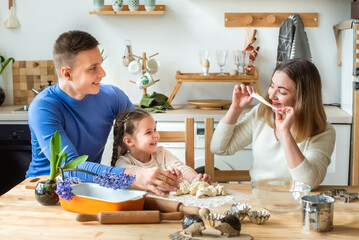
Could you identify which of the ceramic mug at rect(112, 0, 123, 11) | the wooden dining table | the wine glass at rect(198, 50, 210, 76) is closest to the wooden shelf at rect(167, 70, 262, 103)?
the wine glass at rect(198, 50, 210, 76)

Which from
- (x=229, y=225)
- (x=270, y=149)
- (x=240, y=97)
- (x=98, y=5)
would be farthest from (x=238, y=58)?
(x=229, y=225)

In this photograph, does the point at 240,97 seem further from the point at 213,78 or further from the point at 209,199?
the point at 213,78

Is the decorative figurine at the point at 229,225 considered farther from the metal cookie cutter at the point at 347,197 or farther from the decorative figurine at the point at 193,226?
the metal cookie cutter at the point at 347,197

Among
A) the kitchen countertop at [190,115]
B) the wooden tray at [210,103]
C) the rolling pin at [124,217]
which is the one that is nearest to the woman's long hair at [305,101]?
the rolling pin at [124,217]

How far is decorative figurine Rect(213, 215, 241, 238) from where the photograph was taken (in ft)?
4.55

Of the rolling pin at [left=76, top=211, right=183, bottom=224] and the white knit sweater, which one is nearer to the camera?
the rolling pin at [left=76, top=211, right=183, bottom=224]

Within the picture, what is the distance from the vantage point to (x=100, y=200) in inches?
62.3

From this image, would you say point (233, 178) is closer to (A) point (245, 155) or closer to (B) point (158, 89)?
(A) point (245, 155)

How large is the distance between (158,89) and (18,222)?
2.54m

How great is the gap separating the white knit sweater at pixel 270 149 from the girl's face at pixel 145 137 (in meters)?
0.29

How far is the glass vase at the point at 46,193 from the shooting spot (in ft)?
5.56

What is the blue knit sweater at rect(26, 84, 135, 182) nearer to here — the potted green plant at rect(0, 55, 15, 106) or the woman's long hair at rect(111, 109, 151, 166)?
the woman's long hair at rect(111, 109, 151, 166)

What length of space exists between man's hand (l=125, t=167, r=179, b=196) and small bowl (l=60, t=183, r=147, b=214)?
0.14m

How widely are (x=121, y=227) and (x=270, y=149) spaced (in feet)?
2.97
